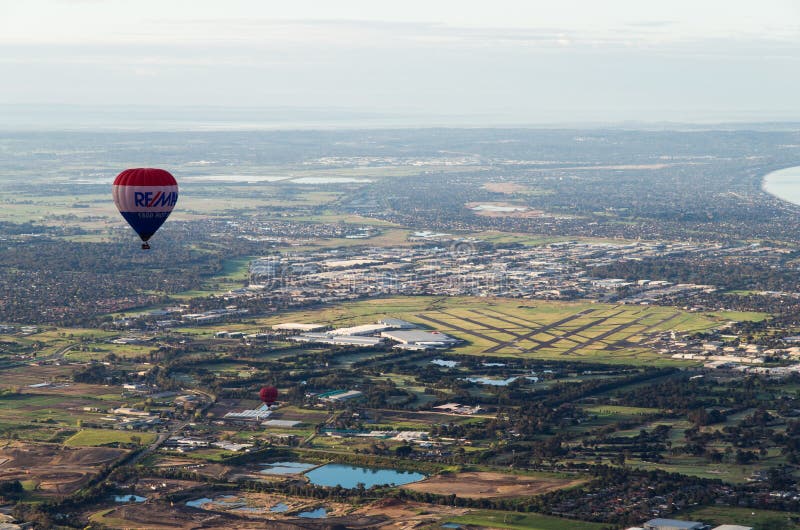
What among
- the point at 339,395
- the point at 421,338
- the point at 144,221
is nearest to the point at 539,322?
the point at 421,338

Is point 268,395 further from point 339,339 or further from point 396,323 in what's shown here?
point 396,323

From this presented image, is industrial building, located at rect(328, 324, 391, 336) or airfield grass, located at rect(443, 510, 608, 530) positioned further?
industrial building, located at rect(328, 324, 391, 336)

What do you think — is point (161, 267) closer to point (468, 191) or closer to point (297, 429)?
point (297, 429)

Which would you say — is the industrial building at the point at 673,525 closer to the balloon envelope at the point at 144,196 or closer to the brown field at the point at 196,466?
the brown field at the point at 196,466

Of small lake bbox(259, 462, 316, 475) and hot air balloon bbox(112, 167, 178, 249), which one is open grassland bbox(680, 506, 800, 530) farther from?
hot air balloon bbox(112, 167, 178, 249)

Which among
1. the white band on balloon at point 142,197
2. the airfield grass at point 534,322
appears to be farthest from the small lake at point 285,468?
the airfield grass at point 534,322

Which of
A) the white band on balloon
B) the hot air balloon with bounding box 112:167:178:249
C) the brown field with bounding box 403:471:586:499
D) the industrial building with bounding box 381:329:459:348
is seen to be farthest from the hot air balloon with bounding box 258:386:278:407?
the industrial building with bounding box 381:329:459:348
